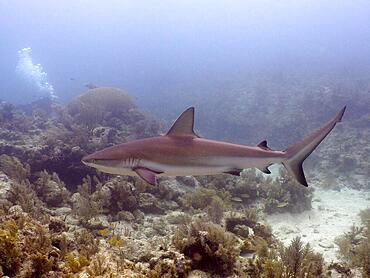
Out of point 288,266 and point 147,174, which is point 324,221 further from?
point 147,174

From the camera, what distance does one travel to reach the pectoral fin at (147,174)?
422cm

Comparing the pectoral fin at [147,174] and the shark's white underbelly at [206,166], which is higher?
the shark's white underbelly at [206,166]

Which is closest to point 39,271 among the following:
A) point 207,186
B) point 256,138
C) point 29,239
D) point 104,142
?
point 29,239

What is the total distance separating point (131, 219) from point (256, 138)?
1849cm

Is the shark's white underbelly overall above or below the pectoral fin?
above

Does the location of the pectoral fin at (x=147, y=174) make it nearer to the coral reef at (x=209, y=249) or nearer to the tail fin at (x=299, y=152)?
the coral reef at (x=209, y=249)

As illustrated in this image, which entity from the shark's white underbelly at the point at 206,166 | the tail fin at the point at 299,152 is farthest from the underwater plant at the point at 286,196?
the shark's white underbelly at the point at 206,166

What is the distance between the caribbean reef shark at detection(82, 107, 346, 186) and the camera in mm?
4559

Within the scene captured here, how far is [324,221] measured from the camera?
11258 millimetres

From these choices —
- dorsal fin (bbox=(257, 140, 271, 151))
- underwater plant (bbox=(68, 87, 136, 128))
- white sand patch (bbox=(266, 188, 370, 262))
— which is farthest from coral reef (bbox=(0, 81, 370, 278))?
underwater plant (bbox=(68, 87, 136, 128))

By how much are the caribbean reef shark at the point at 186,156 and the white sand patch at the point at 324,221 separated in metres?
4.44

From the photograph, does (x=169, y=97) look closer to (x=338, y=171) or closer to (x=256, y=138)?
(x=256, y=138)

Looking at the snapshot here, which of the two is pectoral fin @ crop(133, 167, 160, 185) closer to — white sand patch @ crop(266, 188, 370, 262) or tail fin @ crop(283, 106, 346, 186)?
tail fin @ crop(283, 106, 346, 186)

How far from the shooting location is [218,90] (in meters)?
40.8
